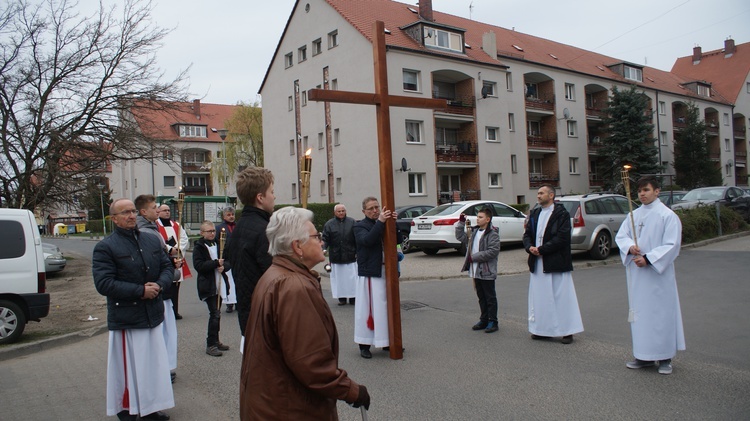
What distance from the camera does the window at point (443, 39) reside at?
32.9m

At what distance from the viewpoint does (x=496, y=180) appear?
3562 cm

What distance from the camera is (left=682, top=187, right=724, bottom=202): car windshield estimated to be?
74.0ft

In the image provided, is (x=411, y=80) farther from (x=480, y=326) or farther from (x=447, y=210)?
(x=480, y=326)

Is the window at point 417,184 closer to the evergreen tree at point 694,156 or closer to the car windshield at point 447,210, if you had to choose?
the car windshield at point 447,210

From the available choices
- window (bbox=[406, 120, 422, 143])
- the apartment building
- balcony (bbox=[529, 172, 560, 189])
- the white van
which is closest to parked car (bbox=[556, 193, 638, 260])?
the white van

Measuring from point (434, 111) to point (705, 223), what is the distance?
17.6 m

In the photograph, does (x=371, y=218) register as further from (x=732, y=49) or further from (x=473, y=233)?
(x=732, y=49)

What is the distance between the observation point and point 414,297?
1064 centimetres

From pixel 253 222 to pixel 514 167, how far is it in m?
34.8

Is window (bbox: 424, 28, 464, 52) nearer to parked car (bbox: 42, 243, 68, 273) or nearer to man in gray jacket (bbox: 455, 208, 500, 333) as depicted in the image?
parked car (bbox: 42, 243, 68, 273)

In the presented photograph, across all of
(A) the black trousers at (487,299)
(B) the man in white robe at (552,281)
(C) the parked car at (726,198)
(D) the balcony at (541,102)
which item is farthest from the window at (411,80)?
(B) the man in white robe at (552,281)

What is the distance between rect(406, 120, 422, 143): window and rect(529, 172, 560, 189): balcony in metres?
10.3

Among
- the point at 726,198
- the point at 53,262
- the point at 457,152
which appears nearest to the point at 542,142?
the point at 457,152

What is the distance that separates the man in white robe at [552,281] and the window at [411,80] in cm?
2566
